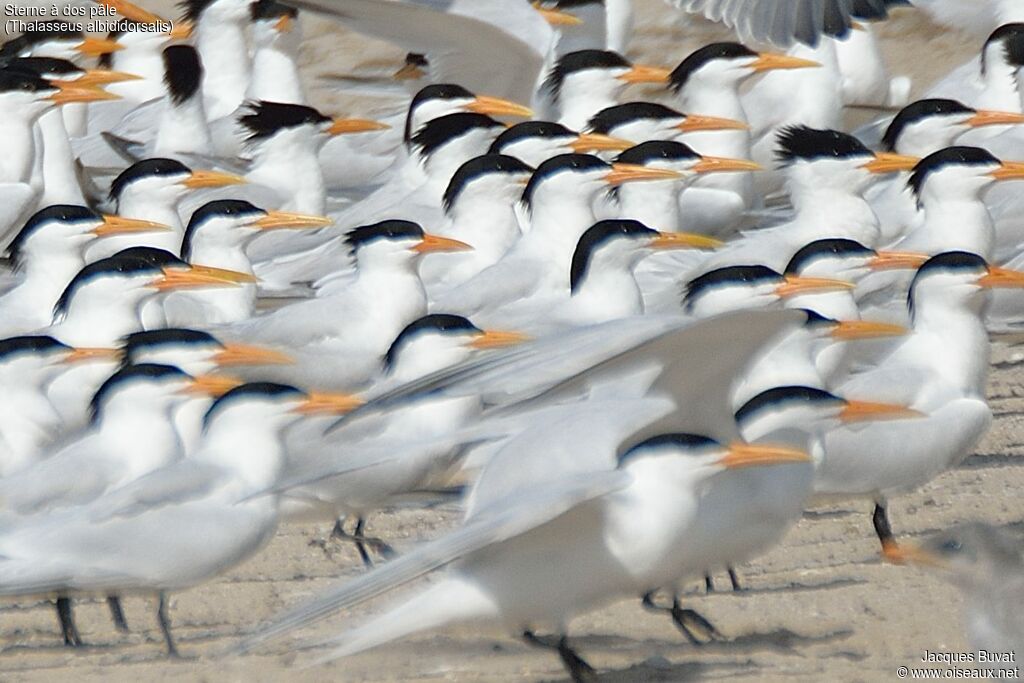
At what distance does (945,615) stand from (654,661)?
65 cm

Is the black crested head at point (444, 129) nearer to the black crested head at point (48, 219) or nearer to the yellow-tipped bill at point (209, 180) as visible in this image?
the yellow-tipped bill at point (209, 180)

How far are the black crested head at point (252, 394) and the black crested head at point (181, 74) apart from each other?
3886 mm

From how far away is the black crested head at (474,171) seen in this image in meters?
7.72

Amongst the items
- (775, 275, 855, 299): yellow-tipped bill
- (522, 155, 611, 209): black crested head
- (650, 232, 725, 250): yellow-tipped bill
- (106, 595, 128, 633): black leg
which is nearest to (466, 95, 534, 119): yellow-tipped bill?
(522, 155, 611, 209): black crested head

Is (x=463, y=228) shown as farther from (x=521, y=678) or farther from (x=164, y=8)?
(x=164, y=8)

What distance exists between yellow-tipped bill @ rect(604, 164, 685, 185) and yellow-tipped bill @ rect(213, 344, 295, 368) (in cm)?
191

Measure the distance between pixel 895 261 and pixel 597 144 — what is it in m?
1.84

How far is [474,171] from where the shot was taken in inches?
304

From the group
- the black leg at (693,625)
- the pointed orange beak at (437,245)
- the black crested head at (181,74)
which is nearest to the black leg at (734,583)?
the black leg at (693,625)

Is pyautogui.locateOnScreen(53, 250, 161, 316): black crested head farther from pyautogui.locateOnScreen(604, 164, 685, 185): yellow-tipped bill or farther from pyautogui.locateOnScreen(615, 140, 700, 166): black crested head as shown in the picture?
pyautogui.locateOnScreen(615, 140, 700, 166): black crested head

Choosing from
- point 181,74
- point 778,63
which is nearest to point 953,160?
point 778,63

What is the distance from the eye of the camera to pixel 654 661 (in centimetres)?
475

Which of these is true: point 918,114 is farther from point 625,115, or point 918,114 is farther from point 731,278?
point 731,278

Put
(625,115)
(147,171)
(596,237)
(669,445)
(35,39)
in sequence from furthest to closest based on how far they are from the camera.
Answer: (35,39)
(625,115)
(147,171)
(596,237)
(669,445)
